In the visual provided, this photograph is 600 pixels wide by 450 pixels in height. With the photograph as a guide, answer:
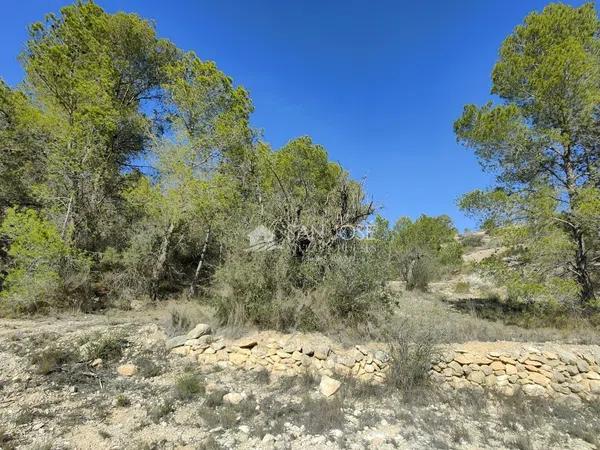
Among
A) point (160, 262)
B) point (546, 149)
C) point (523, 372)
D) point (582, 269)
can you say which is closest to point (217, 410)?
point (523, 372)

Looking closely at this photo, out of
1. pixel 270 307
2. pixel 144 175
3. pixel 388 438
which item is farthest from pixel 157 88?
pixel 388 438

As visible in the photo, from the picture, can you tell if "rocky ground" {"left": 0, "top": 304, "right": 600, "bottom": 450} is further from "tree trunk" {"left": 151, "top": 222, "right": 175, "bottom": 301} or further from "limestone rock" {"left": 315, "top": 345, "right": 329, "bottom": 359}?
"tree trunk" {"left": 151, "top": 222, "right": 175, "bottom": 301}

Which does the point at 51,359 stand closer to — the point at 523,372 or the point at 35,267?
the point at 35,267

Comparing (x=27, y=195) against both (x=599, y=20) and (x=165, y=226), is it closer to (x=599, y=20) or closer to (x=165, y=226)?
(x=165, y=226)

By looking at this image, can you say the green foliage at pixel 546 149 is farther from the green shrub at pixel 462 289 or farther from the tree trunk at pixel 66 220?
the tree trunk at pixel 66 220

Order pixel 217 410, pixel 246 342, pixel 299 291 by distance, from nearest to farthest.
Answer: pixel 217 410 → pixel 246 342 → pixel 299 291

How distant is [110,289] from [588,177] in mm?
14624

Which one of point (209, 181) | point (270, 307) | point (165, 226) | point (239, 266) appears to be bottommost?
point (270, 307)

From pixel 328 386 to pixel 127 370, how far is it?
3.40 meters

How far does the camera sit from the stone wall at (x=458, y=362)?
5.92m

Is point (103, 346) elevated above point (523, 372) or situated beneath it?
situated beneath

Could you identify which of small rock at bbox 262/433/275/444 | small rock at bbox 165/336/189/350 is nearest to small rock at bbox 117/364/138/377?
small rock at bbox 165/336/189/350

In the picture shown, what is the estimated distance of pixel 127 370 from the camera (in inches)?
224

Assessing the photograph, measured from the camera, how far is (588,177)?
30.9 ft
